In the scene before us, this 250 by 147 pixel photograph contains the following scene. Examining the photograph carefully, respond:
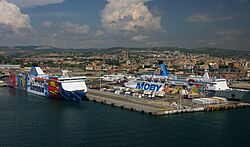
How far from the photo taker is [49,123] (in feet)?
58.1

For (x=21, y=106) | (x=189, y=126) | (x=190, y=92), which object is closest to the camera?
(x=189, y=126)

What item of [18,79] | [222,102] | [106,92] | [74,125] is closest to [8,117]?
[74,125]

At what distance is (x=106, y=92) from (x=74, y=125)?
12.7m

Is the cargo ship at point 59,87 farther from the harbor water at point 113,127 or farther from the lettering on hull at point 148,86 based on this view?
the lettering on hull at point 148,86

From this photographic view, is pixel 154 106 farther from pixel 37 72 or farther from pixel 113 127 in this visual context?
pixel 37 72

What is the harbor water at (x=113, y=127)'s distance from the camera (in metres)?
14.2

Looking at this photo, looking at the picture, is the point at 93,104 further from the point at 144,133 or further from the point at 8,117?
the point at 144,133

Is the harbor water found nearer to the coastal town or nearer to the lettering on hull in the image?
the lettering on hull

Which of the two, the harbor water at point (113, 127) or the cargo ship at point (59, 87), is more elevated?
the cargo ship at point (59, 87)

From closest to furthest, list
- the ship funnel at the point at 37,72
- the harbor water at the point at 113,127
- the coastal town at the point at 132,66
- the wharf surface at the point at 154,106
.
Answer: the harbor water at the point at 113,127 → the wharf surface at the point at 154,106 → the ship funnel at the point at 37,72 → the coastal town at the point at 132,66

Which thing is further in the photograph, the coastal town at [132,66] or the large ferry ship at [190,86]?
the coastal town at [132,66]

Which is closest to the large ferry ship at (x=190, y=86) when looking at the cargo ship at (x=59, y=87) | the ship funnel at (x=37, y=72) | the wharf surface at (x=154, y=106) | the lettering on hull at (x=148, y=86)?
the lettering on hull at (x=148, y=86)

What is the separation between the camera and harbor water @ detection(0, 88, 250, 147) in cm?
1425

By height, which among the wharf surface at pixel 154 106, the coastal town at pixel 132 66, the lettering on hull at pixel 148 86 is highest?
the coastal town at pixel 132 66
